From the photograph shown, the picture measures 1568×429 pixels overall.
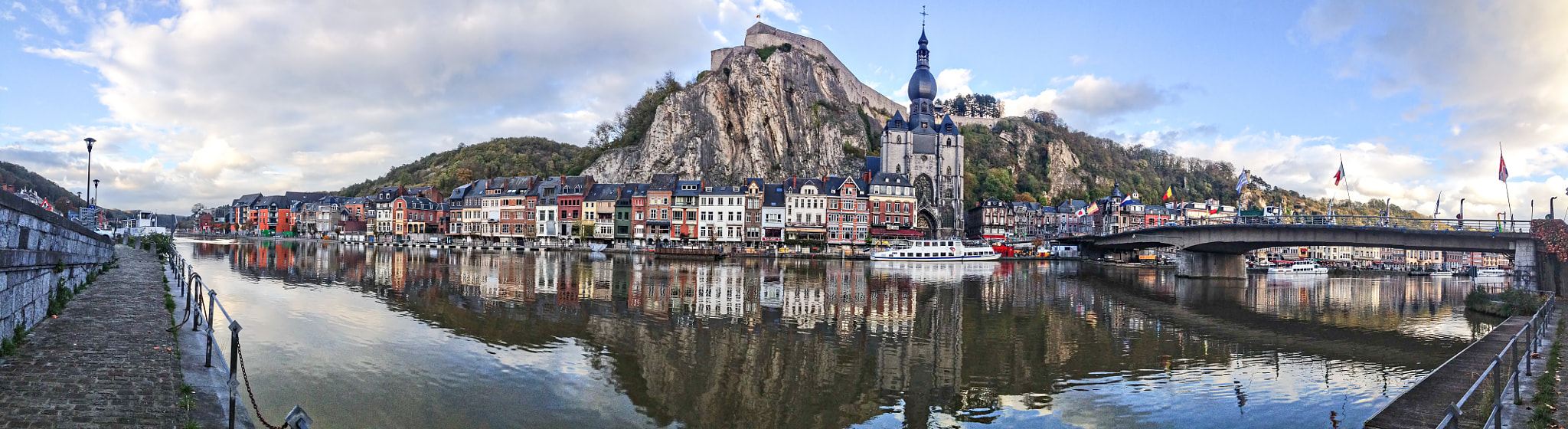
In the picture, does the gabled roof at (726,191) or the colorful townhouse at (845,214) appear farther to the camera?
the gabled roof at (726,191)

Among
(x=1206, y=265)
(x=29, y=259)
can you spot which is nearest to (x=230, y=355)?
(x=29, y=259)

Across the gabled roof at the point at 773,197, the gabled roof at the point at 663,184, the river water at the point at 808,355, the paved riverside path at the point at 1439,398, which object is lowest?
the river water at the point at 808,355

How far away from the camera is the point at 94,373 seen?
426 inches

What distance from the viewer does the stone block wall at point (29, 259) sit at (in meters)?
11.3

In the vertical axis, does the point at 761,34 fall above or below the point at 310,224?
above

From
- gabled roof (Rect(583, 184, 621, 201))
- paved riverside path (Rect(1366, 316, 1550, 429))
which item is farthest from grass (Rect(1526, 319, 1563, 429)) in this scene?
gabled roof (Rect(583, 184, 621, 201))

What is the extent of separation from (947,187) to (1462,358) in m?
94.9

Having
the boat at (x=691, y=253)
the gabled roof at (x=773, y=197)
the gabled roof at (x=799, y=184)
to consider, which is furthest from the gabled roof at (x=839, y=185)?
the boat at (x=691, y=253)

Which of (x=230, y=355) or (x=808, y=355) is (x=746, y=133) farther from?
(x=230, y=355)

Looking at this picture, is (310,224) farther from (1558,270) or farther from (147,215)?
(1558,270)

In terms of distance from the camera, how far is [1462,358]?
697 inches

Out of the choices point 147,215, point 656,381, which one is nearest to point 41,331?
point 656,381

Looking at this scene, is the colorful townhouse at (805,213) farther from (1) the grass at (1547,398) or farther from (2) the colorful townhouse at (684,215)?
(1) the grass at (1547,398)

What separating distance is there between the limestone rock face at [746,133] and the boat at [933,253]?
34.2m
